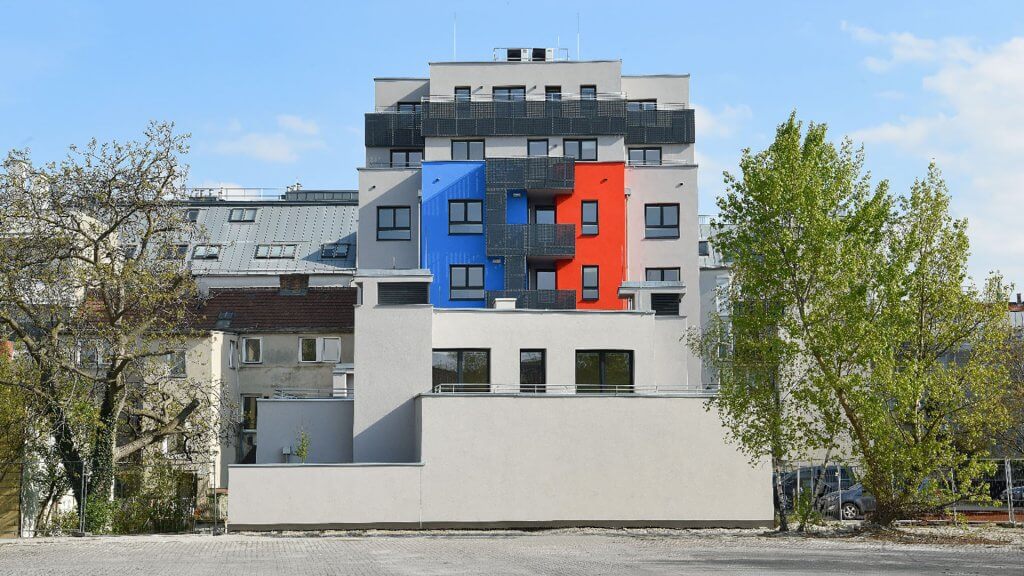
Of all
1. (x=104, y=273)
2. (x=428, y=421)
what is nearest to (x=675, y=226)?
(x=428, y=421)

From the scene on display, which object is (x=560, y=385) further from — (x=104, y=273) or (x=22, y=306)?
(x=22, y=306)

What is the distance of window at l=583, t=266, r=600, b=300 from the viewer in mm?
48688

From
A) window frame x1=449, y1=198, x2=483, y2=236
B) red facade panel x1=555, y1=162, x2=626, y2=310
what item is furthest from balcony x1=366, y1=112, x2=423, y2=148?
red facade panel x1=555, y1=162, x2=626, y2=310

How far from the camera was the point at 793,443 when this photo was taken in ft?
84.7

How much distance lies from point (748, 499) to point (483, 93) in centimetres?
2811

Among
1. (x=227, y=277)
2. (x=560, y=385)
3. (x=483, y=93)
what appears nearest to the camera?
(x=560, y=385)

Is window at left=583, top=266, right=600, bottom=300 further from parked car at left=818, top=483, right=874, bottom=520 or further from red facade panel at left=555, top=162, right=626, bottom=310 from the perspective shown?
parked car at left=818, top=483, right=874, bottom=520

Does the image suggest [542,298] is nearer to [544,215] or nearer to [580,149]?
[544,215]

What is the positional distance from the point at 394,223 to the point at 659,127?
1318cm

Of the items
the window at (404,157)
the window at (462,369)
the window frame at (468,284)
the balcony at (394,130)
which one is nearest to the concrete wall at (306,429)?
the window at (462,369)

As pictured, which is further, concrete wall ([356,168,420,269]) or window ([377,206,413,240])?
window ([377,206,413,240])

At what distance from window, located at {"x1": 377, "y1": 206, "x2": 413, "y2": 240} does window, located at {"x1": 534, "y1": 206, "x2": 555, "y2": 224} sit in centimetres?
563

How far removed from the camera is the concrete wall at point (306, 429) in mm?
33531

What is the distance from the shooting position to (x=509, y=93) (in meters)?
53.3
